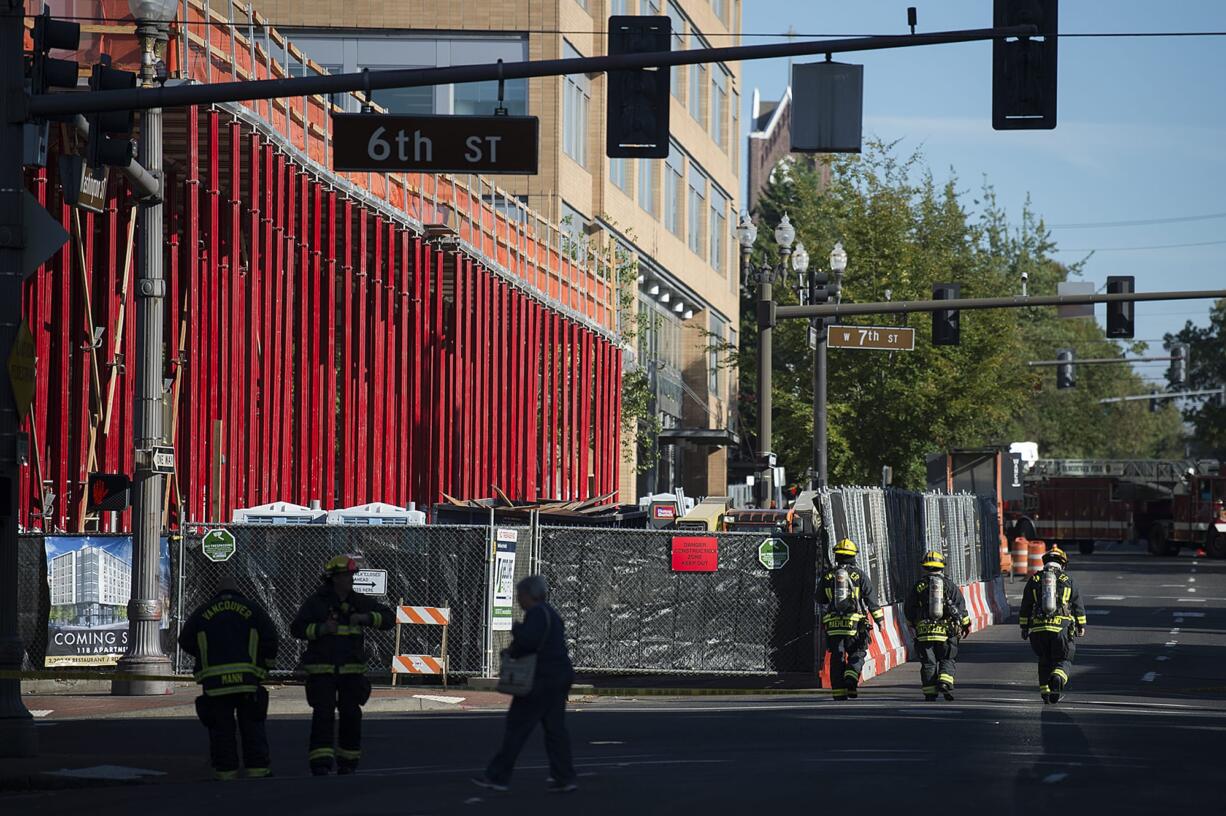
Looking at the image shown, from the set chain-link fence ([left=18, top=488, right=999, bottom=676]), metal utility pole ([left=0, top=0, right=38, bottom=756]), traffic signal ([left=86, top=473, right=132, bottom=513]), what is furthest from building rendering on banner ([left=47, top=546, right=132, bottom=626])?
metal utility pole ([left=0, top=0, right=38, bottom=756])

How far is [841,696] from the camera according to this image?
22.6 meters


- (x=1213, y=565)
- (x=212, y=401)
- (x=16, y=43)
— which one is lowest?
(x=1213, y=565)

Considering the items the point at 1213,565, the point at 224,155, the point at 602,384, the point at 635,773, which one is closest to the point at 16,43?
the point at 635,773

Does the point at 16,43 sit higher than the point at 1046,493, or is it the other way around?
the point at 16,43

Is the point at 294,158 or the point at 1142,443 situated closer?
the point at 294,158

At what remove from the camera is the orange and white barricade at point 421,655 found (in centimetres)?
2381

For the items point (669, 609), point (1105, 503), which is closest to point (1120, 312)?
point (669, 609)

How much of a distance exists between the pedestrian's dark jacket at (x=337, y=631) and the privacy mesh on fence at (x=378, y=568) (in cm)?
953

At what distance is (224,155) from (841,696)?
Answer: 51.9 feet

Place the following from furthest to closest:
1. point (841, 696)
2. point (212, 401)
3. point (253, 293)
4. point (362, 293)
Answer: point (362, 293) < point (253, 293) < point (212, 401) < point (841, 696)

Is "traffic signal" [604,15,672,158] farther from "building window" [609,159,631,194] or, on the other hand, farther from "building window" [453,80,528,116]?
"building window" [609,159,631,194]

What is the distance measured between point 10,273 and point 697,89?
172 ft

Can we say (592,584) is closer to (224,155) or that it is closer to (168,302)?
(168,302)

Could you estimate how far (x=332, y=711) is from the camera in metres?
14.8
